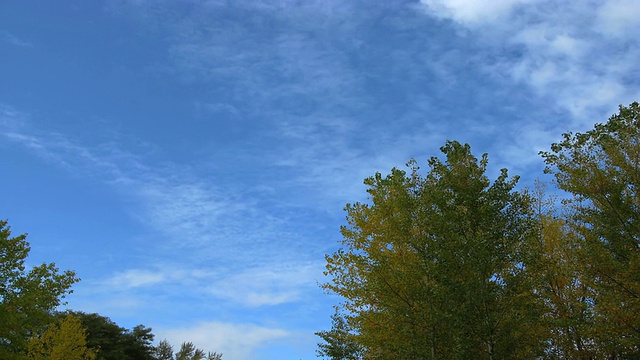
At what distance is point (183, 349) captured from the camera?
271 ft

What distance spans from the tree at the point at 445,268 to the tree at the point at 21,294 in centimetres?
1241

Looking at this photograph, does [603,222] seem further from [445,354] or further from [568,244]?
[445,354]

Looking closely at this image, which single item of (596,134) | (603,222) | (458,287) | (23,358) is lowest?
(23,358)

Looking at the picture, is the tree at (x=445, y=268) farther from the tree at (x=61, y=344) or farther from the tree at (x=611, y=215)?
the tree at (x=61, y=344)

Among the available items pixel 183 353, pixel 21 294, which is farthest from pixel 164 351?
pixel 21 294

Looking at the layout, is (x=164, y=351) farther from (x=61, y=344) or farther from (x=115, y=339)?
(x=61, y=344)

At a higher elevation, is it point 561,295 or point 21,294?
point 561,295

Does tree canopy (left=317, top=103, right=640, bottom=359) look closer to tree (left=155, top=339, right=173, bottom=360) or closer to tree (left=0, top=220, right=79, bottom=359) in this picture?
tree (left=0, top=220, right=79, bottom=359)

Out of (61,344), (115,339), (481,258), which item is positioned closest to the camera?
(481,258)

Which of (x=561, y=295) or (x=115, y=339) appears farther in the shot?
(x=115, y=339)

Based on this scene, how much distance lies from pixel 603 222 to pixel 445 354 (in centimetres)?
812

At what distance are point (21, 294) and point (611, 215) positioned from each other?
24.4 m

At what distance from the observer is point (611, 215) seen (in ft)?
62.9

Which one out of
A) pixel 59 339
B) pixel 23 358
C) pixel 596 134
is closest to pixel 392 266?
pixel 596 134
